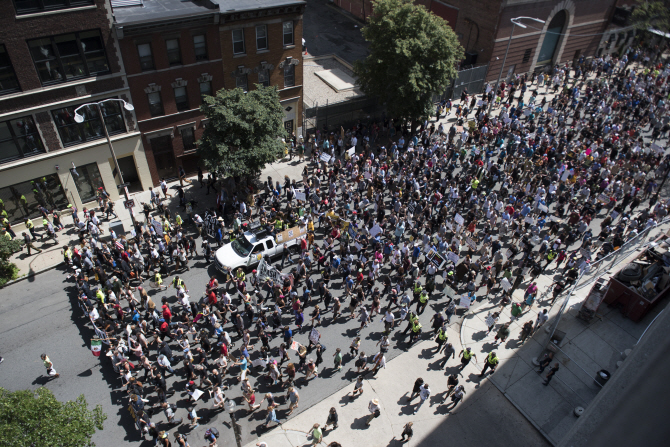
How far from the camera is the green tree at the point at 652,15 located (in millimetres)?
49281

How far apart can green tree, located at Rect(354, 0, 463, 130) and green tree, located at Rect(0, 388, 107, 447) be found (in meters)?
27.9

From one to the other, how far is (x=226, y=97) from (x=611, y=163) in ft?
86.9

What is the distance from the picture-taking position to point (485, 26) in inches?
1670

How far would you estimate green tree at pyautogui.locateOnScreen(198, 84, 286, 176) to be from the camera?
25.2 metres

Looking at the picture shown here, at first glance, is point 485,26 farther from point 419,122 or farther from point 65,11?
point 65,11

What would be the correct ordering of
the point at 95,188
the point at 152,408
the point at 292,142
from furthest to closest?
1. the point at 292,142
2. the point at 95,188
3. the point at 152,408

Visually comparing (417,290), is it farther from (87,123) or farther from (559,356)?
(87,123)

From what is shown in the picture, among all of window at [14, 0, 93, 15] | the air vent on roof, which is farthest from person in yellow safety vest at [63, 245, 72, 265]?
the air vent on roof

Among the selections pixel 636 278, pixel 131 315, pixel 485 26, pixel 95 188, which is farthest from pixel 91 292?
pixel 485 26

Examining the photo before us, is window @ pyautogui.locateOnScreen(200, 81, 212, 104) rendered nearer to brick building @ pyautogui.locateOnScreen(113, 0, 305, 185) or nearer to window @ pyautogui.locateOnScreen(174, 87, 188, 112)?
brick building @ pyautogui.locateOnScreen(113, 0, 305, 185)

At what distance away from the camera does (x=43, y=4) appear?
21891mm

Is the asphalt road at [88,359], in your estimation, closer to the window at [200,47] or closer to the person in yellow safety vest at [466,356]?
→ the person in yellow safety vest at [466,356]

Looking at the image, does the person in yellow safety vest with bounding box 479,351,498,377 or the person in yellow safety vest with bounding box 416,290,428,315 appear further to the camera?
the person in yellow safety vest with bounding box 416,290,428,315

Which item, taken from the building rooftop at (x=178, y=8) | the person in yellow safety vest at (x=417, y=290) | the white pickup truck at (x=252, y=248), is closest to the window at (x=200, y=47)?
the building rooftop at (x=178, y=8)
